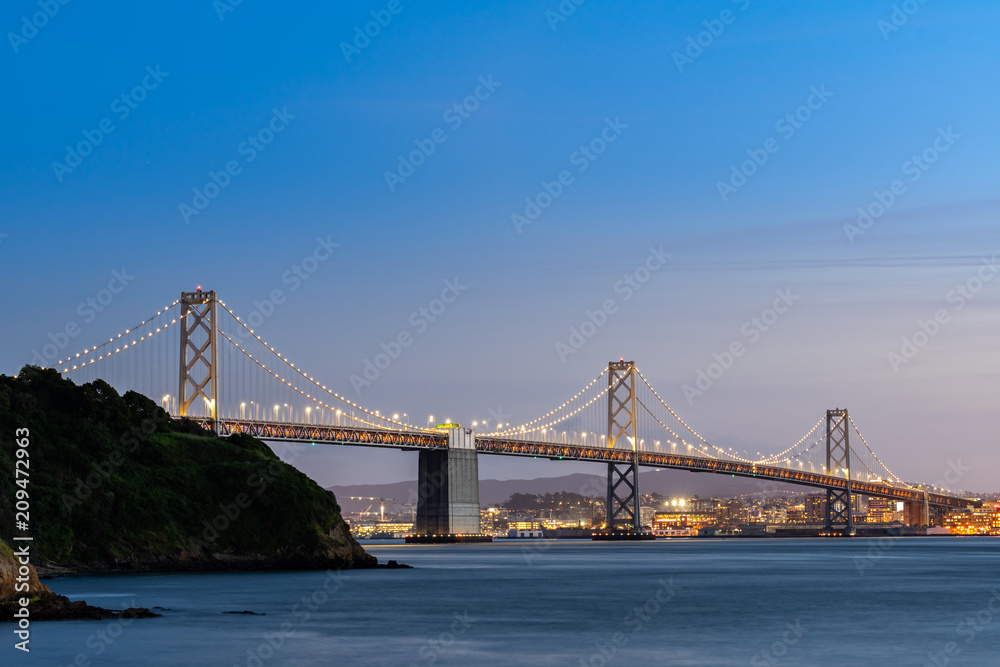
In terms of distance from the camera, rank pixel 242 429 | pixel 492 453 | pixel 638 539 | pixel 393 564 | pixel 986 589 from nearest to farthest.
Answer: pixel 986 589
pixel 393 564
pixel 242 429
pixel 492 453
pixel 638 539

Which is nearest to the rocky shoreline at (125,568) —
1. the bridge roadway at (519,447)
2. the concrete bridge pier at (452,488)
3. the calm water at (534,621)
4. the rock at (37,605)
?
the rock at (37,605)

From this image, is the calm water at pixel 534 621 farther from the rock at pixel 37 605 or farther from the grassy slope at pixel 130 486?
the grassy slope at pixel 130 486

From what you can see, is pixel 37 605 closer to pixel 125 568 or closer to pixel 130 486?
pixel 125 568

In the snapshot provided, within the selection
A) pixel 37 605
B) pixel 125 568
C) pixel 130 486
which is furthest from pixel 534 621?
pixel 130 486

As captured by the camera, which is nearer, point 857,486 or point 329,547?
point 329,547

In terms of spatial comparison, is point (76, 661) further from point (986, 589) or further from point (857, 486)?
point (857, 486)

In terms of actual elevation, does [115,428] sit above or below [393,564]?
above

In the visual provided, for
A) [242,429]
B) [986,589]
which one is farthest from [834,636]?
[242,429]
